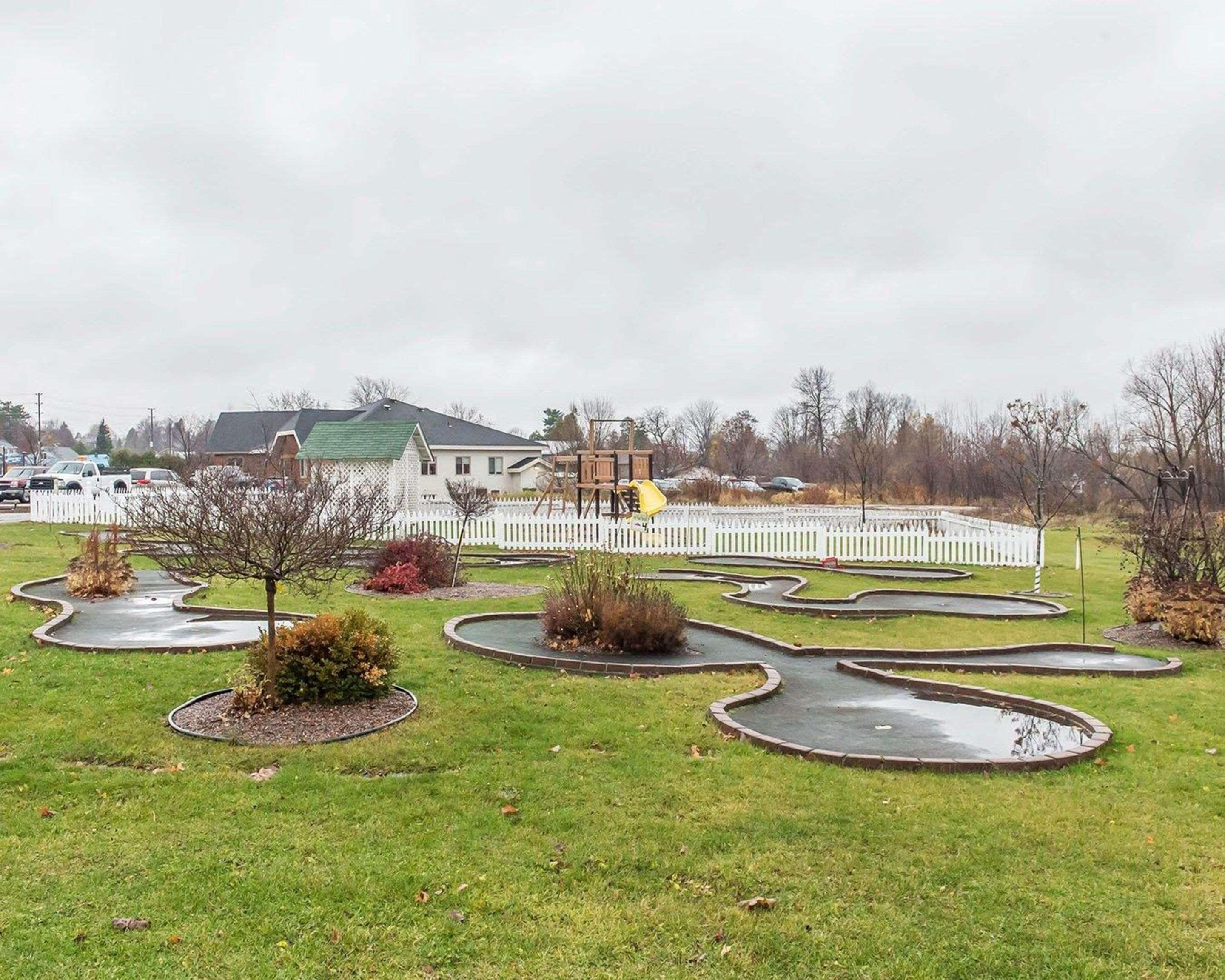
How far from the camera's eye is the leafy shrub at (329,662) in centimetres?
702

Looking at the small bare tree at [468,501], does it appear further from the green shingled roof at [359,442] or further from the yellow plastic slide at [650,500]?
the green shingled roof at [359,442]

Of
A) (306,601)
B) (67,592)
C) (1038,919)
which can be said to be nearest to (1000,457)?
(306,601)

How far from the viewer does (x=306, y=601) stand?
12.8 m

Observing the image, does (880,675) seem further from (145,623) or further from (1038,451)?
(1038,451)

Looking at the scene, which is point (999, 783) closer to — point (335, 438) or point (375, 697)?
point (375, 697)

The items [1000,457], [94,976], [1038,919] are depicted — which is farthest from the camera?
[1000,457]

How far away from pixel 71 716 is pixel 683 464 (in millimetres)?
45991

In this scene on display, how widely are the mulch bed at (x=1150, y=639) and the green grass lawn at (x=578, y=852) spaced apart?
11.3 feet

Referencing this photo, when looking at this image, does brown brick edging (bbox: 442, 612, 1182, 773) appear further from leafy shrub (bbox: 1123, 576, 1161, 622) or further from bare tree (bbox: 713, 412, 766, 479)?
bare tree (bbox: 713, 412, 766, 479)

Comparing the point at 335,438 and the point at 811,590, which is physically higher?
the point at 335,438

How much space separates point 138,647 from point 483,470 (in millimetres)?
40521

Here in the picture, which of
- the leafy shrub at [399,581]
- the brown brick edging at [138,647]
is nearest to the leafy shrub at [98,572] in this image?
the brown brick edging at [138,647]

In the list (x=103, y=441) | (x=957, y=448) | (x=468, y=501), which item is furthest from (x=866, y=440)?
(x=103, y=441)

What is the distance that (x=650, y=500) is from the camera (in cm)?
2158
